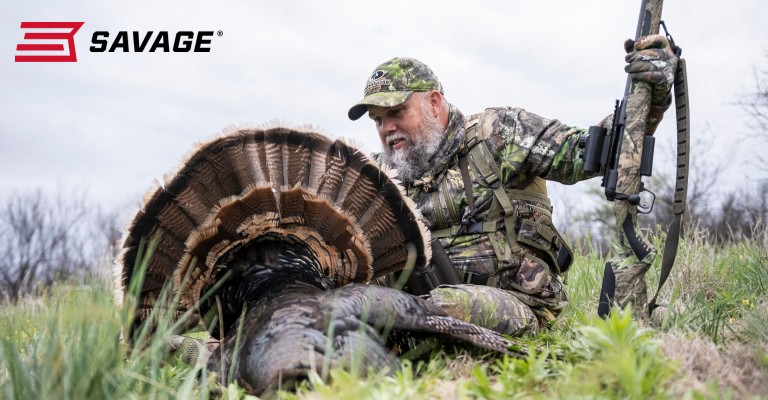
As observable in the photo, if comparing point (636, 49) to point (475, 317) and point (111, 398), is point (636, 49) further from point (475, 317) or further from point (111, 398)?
point (111, 398)

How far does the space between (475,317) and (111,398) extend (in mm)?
2037

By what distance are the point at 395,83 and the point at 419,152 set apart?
529mm

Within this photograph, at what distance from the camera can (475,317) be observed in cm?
364

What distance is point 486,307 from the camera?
367 cm

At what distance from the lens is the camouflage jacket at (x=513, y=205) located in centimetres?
433

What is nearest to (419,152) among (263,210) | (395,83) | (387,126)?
(387,126)

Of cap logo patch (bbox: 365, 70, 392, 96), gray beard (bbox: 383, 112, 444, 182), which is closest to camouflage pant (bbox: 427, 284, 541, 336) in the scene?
gray beard (bbox: 383, 112, 444, 182)

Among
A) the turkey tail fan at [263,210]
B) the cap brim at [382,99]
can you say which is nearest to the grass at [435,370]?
the turkey tail fan at [263,210]

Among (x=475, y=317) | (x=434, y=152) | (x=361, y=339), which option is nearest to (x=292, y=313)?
(x=361, y=339)

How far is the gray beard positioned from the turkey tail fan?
1.54 m

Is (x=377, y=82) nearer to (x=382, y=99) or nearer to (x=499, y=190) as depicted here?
(x=382, y=99)

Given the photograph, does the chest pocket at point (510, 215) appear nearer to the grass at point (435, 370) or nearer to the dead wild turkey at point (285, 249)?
the dead wild turkey at point (285, 249)

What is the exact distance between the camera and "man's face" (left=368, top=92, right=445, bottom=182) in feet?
15.6

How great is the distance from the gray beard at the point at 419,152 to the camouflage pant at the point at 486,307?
46.3 inches
